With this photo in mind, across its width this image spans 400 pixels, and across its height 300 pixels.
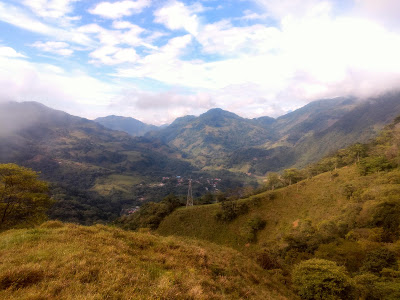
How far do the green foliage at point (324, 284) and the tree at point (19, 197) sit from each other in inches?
1171

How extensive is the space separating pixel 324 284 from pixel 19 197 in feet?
109

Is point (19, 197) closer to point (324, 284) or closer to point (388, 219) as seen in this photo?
point (324, 284)

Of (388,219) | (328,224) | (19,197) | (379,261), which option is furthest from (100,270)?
(388,219)

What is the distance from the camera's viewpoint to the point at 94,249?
10.9m

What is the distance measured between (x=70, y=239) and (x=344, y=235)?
135ft

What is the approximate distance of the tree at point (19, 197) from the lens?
823 inches

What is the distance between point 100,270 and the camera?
28.5 ft

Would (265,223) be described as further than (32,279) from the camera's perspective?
Yes

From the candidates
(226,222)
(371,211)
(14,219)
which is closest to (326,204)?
(371,211)

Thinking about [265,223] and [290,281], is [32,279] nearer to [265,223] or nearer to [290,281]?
[290,281]

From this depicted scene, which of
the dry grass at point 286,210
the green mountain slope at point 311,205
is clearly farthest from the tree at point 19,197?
the green mountain slope at point 311,205

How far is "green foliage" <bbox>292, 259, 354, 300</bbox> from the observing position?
57.6ft

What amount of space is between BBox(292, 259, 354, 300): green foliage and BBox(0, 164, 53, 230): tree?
29752 mm

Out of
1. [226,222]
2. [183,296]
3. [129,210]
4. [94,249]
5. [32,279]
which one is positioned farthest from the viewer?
[129,210]
